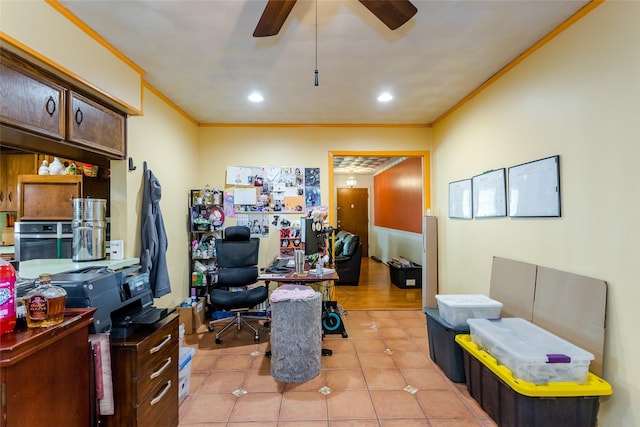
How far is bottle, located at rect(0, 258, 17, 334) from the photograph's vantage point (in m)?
1.07

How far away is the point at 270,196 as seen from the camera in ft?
13.5

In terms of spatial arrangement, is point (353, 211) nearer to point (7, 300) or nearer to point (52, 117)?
point (52, 117)

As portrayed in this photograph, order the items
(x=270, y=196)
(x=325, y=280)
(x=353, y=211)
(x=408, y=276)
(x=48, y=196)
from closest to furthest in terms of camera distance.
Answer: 1. (x=48, y=196)
2. (x=325, y=280)
3. (x=270, y=196)
4. (x=408, y=276)
5. (x=353, y=211)

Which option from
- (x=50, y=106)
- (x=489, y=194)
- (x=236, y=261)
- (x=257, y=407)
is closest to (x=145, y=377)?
(x=257, y=407)

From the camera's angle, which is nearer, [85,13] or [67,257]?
[85,13]

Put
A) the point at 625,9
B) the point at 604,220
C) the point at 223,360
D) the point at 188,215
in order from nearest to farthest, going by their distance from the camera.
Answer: the point at 625,9
the point at 604,220
the point at 223,360
the point at 188,215

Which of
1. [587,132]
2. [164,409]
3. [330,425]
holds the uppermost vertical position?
[587,132]

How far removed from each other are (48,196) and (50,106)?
112 cm

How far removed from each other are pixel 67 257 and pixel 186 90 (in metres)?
1.86

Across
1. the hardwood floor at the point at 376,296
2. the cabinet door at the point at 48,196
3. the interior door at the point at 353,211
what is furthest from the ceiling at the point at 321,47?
the interior door at the point at 353,211

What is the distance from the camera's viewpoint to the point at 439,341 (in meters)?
2.56

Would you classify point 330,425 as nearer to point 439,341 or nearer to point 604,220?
point 439,341

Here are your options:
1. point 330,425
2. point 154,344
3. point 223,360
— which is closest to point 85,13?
point 154,344

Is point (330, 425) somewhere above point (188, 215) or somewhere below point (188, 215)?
below
